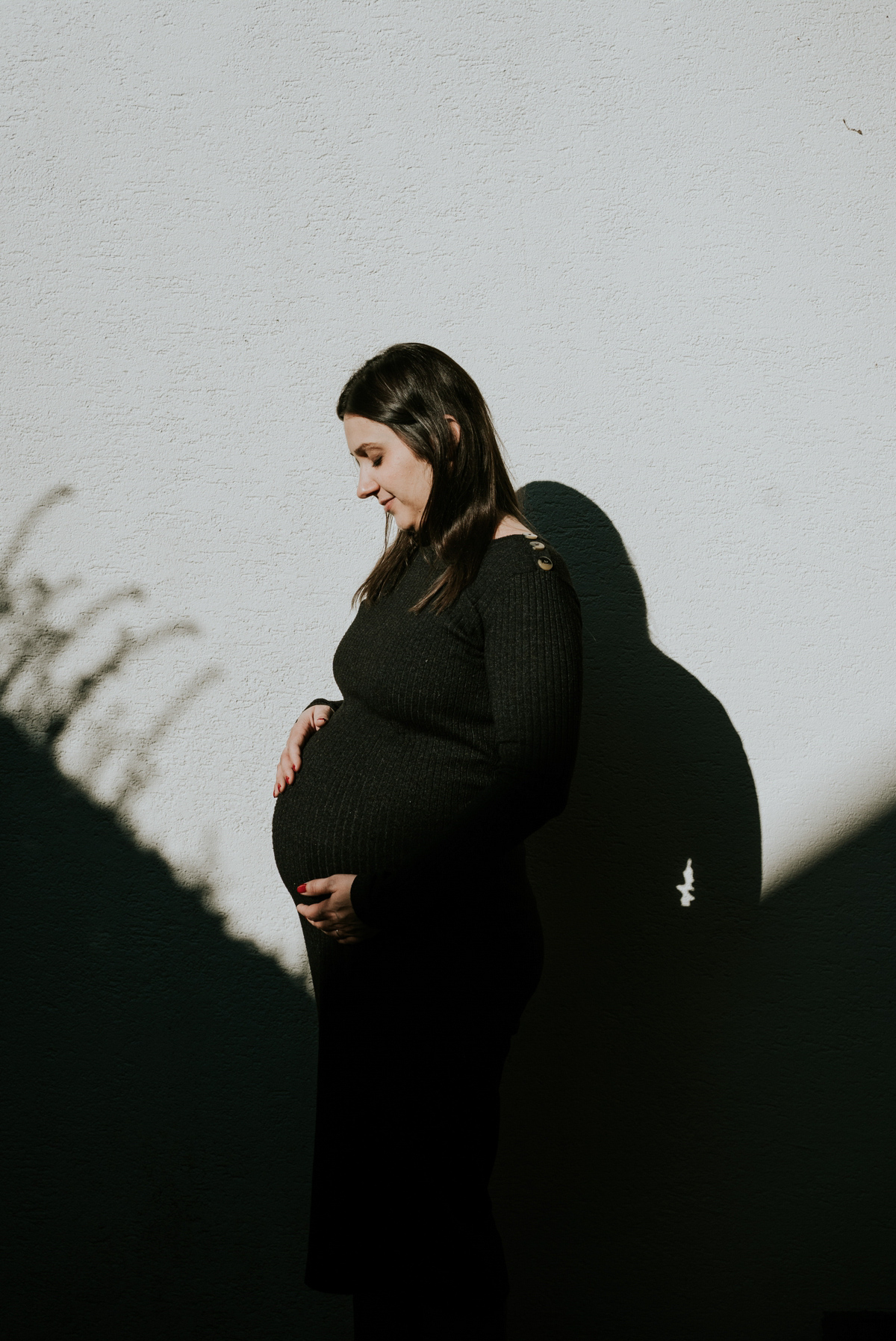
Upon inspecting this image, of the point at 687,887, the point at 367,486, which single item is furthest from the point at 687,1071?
the point at 367,486

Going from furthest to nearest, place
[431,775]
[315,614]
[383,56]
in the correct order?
1. [315,614]
2. [383,56]
3. [431,775]

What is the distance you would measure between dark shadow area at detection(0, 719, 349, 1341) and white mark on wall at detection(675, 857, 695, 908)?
0.92 m

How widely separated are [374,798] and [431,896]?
0.21m

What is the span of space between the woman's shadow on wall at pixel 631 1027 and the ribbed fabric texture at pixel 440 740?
0.66 meters

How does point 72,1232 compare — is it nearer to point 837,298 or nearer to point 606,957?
point 606,957

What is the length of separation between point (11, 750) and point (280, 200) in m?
1.37

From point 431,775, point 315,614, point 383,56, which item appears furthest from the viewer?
point 315,614

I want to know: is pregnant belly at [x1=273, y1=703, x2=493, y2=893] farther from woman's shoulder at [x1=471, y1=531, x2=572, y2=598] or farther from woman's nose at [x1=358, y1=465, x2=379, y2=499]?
woman's nose at [x1=358, y1=465, x2=379, y2=499]

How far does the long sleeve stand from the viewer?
1.29 metres

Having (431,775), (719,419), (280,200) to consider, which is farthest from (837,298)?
(431,775)

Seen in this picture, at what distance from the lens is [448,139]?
1880 mm

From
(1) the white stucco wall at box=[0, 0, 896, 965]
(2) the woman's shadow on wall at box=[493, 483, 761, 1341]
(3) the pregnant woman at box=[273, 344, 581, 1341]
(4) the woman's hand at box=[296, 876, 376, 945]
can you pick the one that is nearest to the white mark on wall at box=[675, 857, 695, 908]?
(2) the woman's shadow on wall at box=[493, 483, 761, 1341]

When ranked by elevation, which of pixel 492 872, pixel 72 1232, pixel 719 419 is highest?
pixel 719 419

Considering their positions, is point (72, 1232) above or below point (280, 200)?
below
